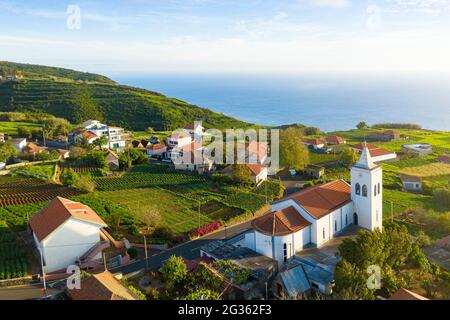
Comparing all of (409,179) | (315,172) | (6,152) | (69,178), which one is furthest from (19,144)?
(409,179)

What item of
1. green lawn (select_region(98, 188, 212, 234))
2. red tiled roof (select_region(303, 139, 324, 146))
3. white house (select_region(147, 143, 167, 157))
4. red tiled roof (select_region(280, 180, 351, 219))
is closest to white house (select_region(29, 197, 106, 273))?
green lawn (select_region(98, 188, 212, 234))

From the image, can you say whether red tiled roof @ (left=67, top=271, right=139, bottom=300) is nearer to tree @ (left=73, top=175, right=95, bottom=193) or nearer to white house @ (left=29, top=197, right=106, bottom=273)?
white house @ (left=29, top=197, right=106, bottom=273)

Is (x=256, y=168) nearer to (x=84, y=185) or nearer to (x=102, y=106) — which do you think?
(x=84, y=185)

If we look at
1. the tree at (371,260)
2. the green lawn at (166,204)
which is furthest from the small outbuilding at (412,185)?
the green lawn at (166,204)
